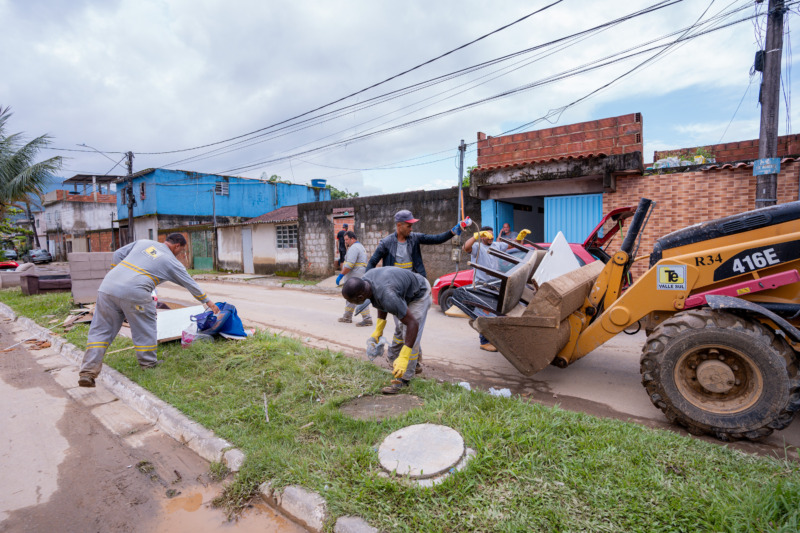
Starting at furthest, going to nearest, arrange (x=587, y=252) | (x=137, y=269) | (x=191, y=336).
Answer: (x=587, y=252) → (x=191, y=336) → (x=137, y=269)

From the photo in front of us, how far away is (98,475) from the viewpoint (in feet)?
10.2

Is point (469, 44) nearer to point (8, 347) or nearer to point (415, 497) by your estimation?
point (415, 497)

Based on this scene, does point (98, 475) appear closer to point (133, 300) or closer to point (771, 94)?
point (133, 300)

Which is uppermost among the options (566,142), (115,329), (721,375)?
(566,142)

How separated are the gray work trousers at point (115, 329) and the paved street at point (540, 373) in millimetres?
2213

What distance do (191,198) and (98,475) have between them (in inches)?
1261

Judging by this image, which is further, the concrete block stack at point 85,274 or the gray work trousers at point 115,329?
the concrete block stack at point 85,274

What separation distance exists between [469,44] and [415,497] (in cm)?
1019

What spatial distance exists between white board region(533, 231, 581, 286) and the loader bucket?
346 mm

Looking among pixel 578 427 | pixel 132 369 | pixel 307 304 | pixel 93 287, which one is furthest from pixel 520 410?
pixel 93 287

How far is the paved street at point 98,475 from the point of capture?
2.57 metres

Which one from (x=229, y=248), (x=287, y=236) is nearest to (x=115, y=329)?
(x=287, y=236)

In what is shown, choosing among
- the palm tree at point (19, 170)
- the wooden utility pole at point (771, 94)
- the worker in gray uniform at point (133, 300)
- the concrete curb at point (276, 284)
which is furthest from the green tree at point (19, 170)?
Answer: the wooden utility pole at point (771, 94)

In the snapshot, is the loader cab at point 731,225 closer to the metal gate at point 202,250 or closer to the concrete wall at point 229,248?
the concrete wall at point 229,248
